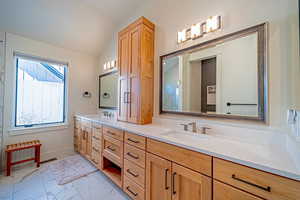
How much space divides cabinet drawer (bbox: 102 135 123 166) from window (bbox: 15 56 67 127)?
1.70 metres

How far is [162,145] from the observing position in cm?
128

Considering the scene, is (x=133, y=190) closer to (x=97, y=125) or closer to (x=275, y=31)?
(x=97, y=125)

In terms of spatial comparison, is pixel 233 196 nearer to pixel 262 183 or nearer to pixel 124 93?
pixel 262 183

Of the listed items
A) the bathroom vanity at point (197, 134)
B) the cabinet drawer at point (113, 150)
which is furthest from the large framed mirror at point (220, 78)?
the cabinet drawer at point (113, 150)

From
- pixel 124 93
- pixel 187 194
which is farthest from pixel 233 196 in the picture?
pixel 124 93

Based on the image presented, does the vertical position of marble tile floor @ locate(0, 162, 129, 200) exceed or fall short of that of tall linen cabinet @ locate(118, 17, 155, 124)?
it falls short

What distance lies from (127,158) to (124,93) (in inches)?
41.2

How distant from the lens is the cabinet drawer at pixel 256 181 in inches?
27.1

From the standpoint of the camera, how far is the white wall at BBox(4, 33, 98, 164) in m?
2.37

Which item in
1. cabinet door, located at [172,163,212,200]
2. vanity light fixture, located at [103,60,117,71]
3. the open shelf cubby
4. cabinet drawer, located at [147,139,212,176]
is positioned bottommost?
the open shelf cubby

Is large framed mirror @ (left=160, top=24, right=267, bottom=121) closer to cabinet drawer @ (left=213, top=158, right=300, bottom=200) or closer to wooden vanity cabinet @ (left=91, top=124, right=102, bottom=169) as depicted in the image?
cabinet drawer @ (left=213, top=158, right=300, bottom=200)

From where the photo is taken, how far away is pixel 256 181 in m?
0.78

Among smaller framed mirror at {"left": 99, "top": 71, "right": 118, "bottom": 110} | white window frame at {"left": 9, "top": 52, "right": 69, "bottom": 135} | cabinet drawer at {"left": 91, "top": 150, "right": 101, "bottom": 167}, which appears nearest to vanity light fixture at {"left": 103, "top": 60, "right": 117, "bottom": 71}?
smaller framed mirror at {"left": 99, "top": 71, "right": 118, "bottom": 110}

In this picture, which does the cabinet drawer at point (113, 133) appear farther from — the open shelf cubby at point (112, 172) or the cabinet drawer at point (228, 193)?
the cabinet drawer at point (228, 193)
